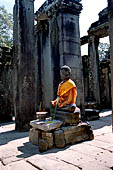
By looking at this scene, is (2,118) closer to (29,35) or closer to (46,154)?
(29,35)

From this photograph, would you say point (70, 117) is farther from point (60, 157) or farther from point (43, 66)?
point (43, 66)

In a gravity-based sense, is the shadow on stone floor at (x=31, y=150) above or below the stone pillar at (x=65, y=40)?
below

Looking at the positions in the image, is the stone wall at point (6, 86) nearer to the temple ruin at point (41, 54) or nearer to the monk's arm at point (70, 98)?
the temple ruin at point (41, 54)

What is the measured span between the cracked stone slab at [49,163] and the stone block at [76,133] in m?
0.92

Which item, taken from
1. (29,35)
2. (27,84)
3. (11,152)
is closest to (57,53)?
(29,35)

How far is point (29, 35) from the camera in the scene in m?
6.04

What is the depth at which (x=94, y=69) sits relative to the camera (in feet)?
39.7

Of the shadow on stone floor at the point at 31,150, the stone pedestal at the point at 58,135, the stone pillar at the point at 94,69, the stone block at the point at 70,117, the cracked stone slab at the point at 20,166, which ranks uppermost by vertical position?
the stone pillar at the point at 94,69

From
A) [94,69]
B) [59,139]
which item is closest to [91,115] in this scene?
[59,139]

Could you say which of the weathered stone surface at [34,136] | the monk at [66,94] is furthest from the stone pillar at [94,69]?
the weathered stone surface at [34,136]

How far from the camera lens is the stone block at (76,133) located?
3.81 metres

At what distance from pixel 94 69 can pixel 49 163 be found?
10199mm

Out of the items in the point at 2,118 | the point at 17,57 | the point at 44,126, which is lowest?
the point at 2,118

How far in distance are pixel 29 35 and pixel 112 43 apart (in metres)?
4.79
